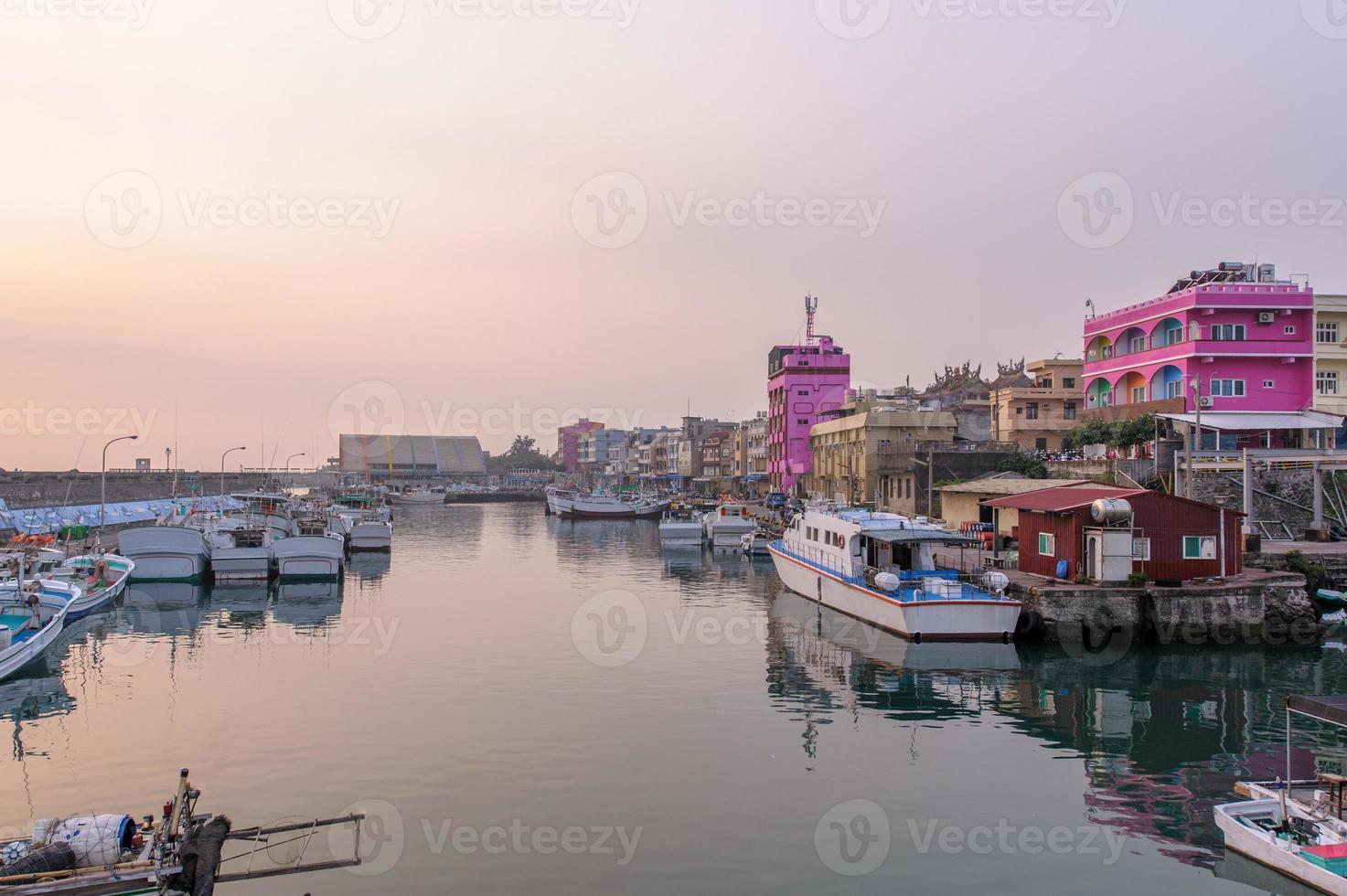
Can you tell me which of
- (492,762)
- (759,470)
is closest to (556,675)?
(492,762)

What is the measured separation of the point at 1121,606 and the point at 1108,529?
2237 mm

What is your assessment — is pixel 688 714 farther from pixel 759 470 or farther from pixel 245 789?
pixel 759 470

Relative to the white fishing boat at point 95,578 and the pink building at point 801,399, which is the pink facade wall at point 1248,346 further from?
the white fishing boat at point 95,578

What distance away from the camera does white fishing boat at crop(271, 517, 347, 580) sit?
42.0 meters

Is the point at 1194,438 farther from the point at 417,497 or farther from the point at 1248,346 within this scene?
the point at 417,497

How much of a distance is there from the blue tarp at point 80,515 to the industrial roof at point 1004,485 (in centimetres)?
4391

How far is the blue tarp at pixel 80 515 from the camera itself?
50.6m

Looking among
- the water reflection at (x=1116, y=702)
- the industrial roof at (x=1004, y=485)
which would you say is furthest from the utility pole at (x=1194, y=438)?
the water reflection at (x=1116, y=702)

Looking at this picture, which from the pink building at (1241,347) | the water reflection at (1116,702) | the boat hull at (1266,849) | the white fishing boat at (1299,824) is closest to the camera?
the boat hull at (1266,849)

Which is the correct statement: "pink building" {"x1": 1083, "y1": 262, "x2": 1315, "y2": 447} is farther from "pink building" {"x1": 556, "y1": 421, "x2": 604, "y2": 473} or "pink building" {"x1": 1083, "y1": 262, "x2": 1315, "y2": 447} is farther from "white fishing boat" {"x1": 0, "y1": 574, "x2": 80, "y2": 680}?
"pink building" {"x1": 556, "y1": 421, "x2": 604, "y2": 473}

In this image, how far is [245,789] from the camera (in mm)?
14633

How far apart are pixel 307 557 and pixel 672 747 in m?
30.5

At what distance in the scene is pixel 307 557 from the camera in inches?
1660

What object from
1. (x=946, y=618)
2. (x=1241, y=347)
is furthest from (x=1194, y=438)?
(x=946, y=618)
